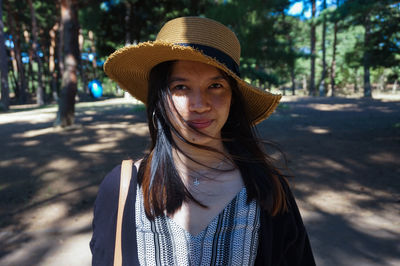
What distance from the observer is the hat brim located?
4.10 ft

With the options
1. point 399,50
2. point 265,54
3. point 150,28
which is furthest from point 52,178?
point 150,28

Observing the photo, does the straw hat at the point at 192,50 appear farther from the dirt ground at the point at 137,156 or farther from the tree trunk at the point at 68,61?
the tree trunk at the point at 68,61

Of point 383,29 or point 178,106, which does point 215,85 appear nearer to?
point 178,106

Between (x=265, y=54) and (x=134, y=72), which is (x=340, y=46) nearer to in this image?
(x=265, y=54)

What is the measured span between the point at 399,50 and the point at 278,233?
1067 centimetres

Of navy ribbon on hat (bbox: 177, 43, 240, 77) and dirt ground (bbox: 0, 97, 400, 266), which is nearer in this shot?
navy ribbon on hat (bbox: 177, 43, 240, 77)

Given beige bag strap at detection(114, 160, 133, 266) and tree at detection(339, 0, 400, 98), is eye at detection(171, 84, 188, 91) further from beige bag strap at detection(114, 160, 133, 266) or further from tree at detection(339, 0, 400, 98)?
tree at detection(339, 0, 400, 98)

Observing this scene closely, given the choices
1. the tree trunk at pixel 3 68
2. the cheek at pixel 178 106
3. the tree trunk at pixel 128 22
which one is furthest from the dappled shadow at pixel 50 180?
the tree trunk at pixel 128 22

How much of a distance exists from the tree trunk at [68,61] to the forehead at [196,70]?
28.4 feet

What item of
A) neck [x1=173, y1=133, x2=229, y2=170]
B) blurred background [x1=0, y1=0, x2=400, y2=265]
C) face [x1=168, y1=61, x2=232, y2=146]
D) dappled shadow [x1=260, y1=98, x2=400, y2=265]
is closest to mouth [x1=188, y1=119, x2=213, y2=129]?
face [x1=168, y1=61, x2=232, y2=146]

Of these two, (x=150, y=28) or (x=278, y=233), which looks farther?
(x=150, y=28)

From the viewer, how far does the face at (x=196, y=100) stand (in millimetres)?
1291

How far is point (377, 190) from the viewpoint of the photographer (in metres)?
5.36

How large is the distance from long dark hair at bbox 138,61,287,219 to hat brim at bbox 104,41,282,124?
0.16ft
